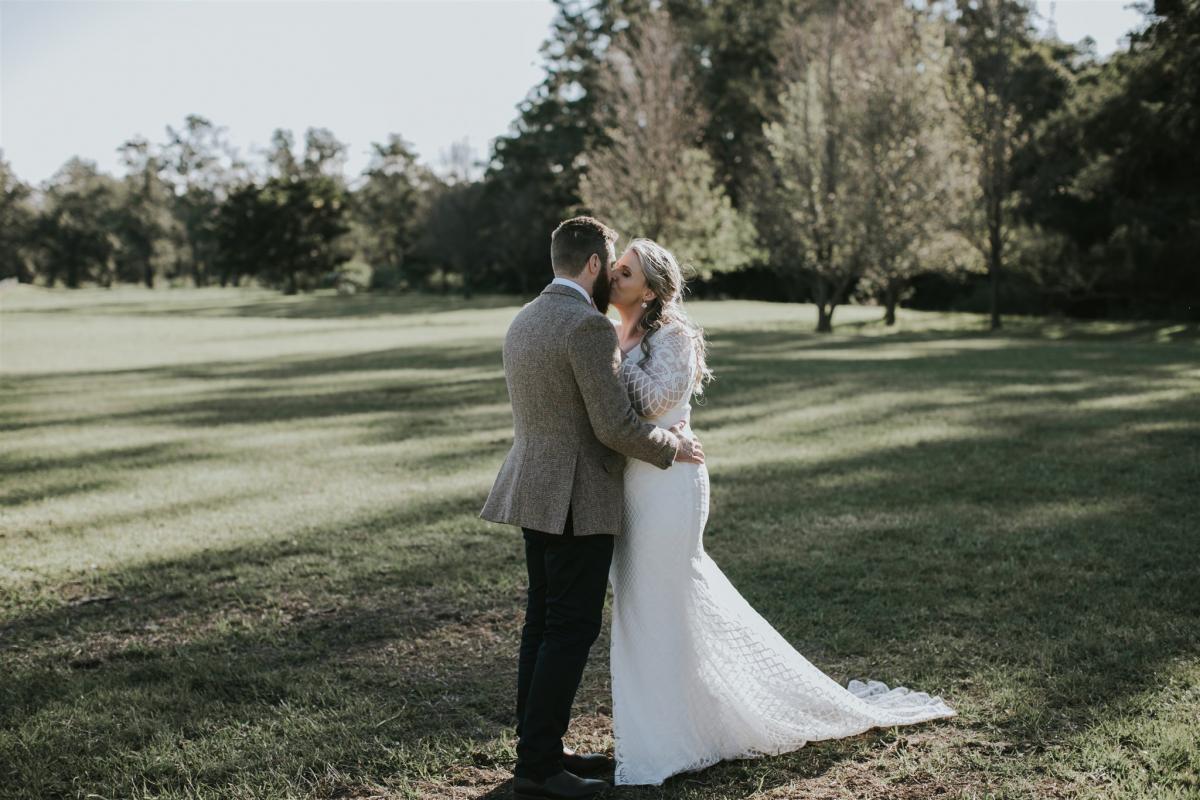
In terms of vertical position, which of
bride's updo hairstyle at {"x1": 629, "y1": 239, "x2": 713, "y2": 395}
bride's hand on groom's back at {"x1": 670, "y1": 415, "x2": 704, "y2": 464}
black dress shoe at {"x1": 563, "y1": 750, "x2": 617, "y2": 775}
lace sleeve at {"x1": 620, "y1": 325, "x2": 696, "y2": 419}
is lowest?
black dress shoe at {"x1": 563, "y1": 750, "x2": 617, "y2": 775}

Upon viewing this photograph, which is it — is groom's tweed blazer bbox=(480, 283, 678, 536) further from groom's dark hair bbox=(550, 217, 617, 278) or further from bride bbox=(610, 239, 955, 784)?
bride bbox=(610, 239, 955, 784)

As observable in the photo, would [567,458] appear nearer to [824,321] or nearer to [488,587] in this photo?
[488,587]

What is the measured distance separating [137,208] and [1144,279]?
82316 mm

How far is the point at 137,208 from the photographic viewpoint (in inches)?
3423

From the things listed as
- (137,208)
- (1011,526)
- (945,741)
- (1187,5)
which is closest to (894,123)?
(1187,5)

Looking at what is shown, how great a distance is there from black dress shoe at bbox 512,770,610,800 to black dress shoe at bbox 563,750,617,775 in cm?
18

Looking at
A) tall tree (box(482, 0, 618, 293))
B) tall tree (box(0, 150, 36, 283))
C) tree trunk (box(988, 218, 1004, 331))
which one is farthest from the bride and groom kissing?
tall tree (box(0, 150, 36, 283))

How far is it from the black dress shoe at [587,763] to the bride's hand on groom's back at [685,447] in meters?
1.28

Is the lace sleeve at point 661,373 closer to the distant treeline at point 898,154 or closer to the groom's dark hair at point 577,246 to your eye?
the groom's dark hair at point 577,246

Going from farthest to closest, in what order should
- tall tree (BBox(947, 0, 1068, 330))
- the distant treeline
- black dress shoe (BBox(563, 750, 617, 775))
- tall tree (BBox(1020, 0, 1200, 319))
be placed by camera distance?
tall tree (BBox(947, 0, 1068, 330)), the distant treeline, tall tree (BBox(1020, 0, 1200, 319)), black dress shoe (BBox(563, 750, 617, 775))

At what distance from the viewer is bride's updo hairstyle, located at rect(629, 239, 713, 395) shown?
3.79 m

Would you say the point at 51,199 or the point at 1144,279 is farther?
the point at 51,199

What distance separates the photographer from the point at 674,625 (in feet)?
12.9

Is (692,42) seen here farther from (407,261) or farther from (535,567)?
(535,567)
